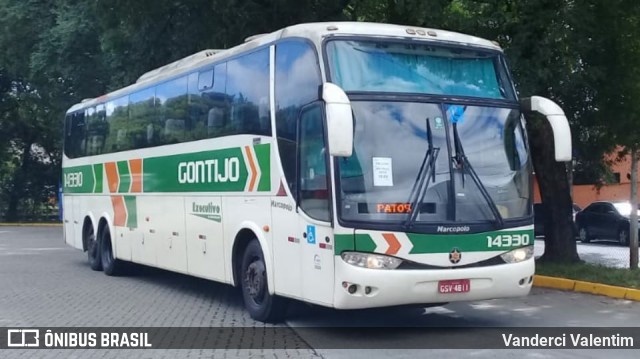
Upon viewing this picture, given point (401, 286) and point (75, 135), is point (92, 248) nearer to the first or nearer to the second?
point (75, 135)

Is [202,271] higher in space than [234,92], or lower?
lower

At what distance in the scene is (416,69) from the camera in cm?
981

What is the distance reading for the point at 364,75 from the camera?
9531 millimetres

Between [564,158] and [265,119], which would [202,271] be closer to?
[265,119]

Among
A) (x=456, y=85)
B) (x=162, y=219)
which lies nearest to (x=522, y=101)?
(x=456, y=85)

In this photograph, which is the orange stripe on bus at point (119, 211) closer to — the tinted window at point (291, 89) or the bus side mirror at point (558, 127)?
the tinted window at point (291, 89)

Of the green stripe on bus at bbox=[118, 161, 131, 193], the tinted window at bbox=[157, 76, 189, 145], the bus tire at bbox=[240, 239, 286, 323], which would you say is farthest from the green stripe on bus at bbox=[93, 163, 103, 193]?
the bus tire at bbox=[240, 239, 286, 323]

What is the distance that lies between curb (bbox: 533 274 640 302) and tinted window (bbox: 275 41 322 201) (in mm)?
5796

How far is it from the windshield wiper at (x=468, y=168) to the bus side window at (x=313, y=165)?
1.49m

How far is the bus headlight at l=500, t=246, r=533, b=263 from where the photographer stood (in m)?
9.66

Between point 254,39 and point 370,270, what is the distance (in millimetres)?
4155

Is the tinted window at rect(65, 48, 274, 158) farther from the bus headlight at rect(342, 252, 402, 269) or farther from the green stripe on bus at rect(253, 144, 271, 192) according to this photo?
the bus headlight at rect(342, 252, 402, 269)

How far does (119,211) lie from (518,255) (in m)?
9.44

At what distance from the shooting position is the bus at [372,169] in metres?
9.02
